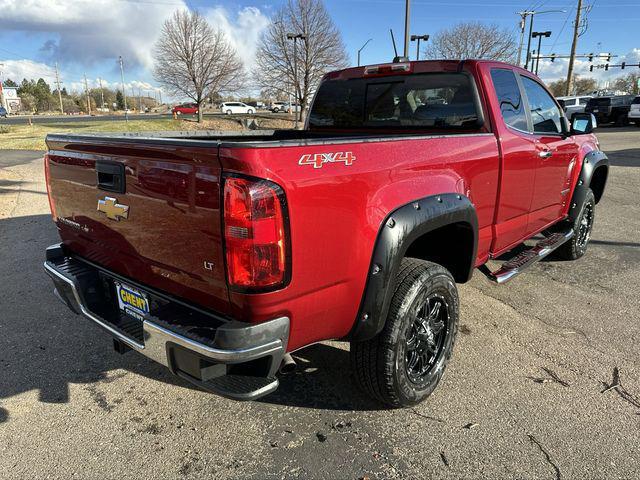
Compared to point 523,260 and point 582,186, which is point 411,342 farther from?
point 582,186

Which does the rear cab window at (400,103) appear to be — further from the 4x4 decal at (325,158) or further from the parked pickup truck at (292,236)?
the 4x4 decal at (325,158)

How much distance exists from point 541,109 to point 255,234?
3.55m

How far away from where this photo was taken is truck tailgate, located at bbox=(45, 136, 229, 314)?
1.91 meters

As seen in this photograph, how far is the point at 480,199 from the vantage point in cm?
312

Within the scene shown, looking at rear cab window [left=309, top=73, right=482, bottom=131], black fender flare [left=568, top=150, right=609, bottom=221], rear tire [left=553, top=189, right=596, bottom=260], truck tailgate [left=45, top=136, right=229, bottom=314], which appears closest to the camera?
truck tailgate [left=45, top=136, right=229, bottom=314]

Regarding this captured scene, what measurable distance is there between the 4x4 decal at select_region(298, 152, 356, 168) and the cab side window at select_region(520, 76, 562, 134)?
8.37 feet

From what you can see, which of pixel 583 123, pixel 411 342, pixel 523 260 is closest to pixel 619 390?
pixel 523 260

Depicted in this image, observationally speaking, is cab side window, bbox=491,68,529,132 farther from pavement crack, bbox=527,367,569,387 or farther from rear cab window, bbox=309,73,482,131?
pavement crack, bbox=527,367,569,387

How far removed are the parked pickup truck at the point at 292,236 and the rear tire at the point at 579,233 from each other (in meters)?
1.82

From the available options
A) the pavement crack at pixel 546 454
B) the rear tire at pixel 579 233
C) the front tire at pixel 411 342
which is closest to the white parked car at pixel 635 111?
the rear tire at pixel 579 233

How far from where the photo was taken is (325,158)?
2.00m

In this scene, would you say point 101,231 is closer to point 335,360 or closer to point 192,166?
point 192,166

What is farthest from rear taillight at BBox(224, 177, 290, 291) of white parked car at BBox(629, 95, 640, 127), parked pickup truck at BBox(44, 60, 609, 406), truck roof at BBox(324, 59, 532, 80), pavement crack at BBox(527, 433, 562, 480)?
white parked car at BBox(629, 95, 640, 127)

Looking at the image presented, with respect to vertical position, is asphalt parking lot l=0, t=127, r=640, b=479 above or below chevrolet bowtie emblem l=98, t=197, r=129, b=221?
below
